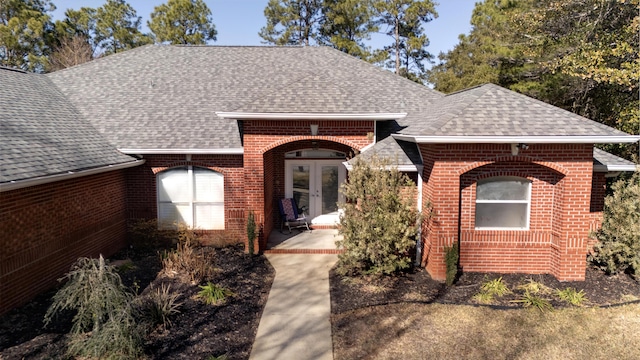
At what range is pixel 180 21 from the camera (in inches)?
1283

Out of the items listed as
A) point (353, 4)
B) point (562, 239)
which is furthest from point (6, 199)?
point (353, 4)

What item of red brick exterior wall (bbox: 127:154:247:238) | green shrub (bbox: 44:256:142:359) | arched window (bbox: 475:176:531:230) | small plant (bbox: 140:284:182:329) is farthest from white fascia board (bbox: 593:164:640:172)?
green shrub (bbox: 44:256:142:359)

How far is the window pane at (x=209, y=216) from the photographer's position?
11938mm

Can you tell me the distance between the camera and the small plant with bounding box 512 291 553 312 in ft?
23.7

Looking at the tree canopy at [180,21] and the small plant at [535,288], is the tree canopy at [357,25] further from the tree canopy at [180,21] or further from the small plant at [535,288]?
the small plant at [535,288]

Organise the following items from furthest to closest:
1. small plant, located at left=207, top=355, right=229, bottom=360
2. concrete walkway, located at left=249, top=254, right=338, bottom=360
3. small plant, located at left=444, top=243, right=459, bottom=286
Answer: small plant, located at left=444, top=243, right=459, bottom=286, concrete walkway, located at left=249, top=254, right=338, bottom=360, small plant, located at left=207, top=355, right=229, bottom=360

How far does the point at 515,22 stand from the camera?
16.2 metres

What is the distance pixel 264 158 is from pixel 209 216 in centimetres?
264

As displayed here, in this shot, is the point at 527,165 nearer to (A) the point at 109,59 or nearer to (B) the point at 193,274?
(B) the point at 193,274

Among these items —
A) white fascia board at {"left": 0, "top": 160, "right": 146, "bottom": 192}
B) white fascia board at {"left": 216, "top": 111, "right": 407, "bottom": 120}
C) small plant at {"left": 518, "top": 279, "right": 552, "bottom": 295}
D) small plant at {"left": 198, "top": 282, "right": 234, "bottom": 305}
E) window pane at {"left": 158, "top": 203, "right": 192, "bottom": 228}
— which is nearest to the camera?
white fascia board at {"left": 0, "top": 160, "right": 146, "bottom": 192}

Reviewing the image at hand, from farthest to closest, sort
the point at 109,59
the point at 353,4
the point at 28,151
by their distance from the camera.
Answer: the point at 353,4
the point at 109,59
the point at 28,151

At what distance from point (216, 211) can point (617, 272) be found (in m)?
10.6

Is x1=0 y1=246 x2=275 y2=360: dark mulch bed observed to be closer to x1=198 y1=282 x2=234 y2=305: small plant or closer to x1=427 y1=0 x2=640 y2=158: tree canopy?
x1=198 y1=282 x2=234 y2=305: small plant

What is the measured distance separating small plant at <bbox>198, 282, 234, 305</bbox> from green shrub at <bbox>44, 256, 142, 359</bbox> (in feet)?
5.51
